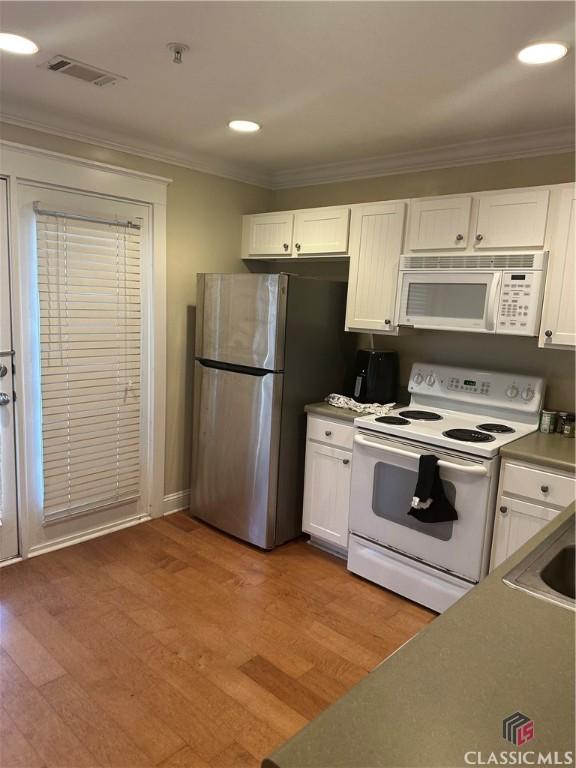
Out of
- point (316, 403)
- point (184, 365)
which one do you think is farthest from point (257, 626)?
point (184, 365)

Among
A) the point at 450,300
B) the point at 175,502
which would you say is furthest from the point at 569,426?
the point at 175,502

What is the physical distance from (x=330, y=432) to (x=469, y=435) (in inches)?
32.0

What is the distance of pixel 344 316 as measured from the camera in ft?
11.4

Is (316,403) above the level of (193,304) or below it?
below

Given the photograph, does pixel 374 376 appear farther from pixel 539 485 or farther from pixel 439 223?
pixel 539 485

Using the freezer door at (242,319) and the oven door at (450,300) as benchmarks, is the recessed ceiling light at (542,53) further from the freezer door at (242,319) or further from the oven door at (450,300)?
the freezer door at (242,319)

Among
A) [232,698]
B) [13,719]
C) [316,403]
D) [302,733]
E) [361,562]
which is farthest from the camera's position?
[316,403]

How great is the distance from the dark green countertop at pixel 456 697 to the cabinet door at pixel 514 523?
4.37 ft

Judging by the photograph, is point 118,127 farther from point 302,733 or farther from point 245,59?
point 302,733

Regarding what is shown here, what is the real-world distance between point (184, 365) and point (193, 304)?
420 mm

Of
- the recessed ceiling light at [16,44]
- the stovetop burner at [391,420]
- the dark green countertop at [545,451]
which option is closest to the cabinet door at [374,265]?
the stovetop burner at [391,420]

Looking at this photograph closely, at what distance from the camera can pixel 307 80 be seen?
217cm

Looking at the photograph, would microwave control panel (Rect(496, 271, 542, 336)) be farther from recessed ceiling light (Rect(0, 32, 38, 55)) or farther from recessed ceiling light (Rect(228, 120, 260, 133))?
recessed ceiling light (Rect(0, 32, 38, 55))

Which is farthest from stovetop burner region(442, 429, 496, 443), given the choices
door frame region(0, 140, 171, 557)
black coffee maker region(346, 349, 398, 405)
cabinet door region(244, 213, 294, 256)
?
door frame region(0, 140, 171, 557)
